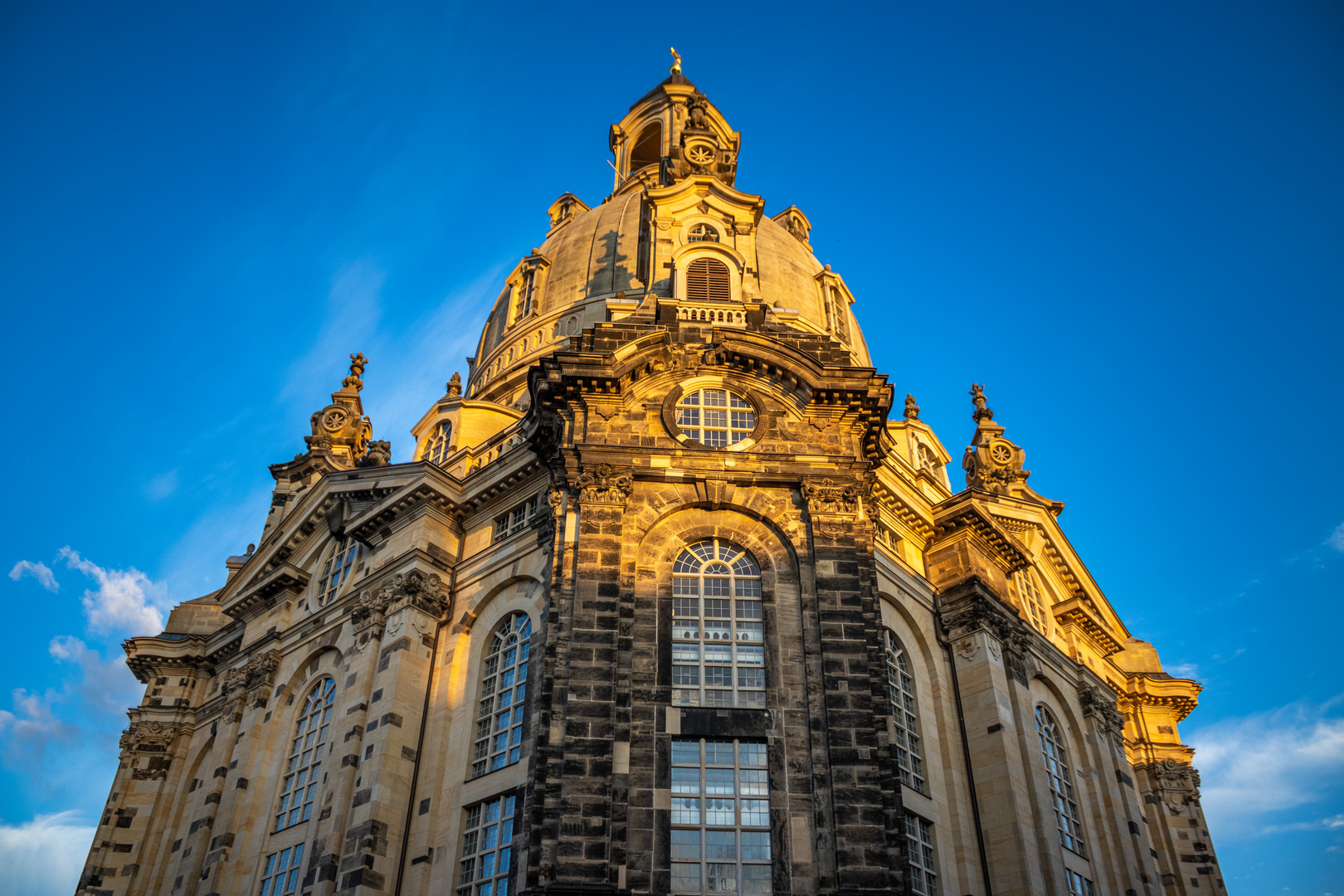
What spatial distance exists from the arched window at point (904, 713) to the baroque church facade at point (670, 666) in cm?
14

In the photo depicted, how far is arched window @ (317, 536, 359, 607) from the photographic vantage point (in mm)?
44469

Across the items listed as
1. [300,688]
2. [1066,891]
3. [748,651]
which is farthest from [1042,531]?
[300,688]

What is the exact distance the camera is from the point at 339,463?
5312 cm

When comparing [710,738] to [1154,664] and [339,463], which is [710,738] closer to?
[339,463]

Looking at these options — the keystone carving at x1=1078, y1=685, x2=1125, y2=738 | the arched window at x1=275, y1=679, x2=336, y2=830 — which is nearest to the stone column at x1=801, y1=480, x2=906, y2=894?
the keystone carving at x1=1078, y1=685, x2=1125, y2=738

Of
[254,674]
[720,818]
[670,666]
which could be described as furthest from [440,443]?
[720,818]

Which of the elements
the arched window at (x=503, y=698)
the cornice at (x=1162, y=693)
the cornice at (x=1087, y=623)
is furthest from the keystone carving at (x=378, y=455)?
the cornice at (x=1162, y=693)

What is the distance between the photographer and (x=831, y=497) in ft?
110

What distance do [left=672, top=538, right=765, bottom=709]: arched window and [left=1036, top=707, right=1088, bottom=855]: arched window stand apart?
49.4 feet

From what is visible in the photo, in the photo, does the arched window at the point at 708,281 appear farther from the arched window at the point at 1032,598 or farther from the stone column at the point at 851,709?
the arched window at the point at 1032,598

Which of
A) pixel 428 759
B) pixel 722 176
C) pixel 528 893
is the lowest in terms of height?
pixel 528 893

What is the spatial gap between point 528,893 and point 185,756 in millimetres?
31973

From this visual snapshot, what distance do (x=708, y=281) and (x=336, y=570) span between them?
20.6 metres

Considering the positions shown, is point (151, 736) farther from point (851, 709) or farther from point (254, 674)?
point (851, 709)
